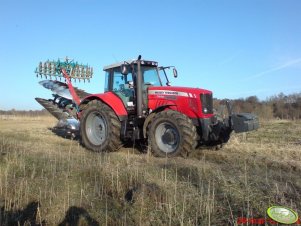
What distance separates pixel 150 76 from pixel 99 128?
83.0 inches

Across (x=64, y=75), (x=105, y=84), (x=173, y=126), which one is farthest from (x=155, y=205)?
(x=64, y=75)

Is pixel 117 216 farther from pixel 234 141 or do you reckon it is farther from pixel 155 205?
pixel 234 141

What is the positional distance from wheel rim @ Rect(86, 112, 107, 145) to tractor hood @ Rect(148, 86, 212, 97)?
1.86 meters

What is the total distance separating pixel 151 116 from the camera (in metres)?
9.55

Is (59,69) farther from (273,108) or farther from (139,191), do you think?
(273,108)

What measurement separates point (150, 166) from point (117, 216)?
268 centimetres

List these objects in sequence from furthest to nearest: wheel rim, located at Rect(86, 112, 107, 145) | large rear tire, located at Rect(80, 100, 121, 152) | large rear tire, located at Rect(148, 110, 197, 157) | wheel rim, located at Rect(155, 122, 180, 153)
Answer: wheel rim, located at Rect(86, 112, 107, 145) → large rear tire, located at Rect(80, 100, 121, 152) → wheel rim, located at Rect(155, 122, 180, 153) → large rear tire, located at Rect(148, 110, 197, 157)

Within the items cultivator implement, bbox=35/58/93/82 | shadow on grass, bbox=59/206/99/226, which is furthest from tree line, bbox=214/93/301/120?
shadow on grass, bbox=59/206/99/226

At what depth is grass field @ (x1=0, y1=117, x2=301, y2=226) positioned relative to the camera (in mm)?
4730

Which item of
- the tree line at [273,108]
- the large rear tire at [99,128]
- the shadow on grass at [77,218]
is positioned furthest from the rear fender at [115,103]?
the tree line at [273,108]

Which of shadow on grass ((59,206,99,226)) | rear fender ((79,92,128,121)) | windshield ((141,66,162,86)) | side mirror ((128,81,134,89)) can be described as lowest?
shadow on grass ((59,206,99,226))

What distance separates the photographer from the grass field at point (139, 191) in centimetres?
473

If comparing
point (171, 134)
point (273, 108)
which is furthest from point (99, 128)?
point (273, 108)

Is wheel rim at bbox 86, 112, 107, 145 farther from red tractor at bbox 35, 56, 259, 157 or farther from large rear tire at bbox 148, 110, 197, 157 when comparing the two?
large rear tire at bbox 148, 110, 197, 157
